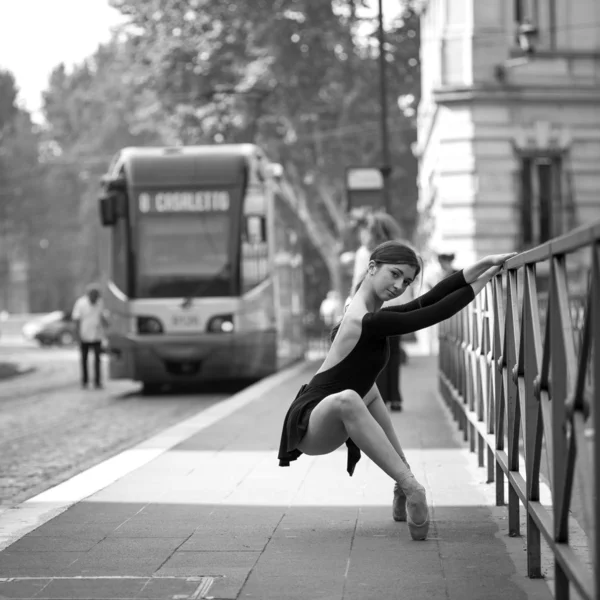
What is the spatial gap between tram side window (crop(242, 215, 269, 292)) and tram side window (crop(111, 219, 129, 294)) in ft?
5.36

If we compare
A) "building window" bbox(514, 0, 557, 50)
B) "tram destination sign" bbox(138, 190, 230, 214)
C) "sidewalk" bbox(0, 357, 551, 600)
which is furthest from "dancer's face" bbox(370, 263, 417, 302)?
"building window" bbox(514, 0, 557, 50)

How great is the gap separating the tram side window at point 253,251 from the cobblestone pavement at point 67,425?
175 centimetres

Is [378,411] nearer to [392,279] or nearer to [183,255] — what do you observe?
[392,279]

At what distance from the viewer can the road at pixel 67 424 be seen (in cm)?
1085

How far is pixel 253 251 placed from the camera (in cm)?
1972

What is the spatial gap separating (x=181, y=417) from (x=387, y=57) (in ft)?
73.2

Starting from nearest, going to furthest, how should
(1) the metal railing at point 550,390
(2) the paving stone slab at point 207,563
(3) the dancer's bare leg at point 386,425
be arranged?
(1) the metal railing at point 550,390, (2) the paving stone slab at point 207,563, (3) the dancer's bare leg at point 386,425

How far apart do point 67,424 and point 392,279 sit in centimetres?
1052

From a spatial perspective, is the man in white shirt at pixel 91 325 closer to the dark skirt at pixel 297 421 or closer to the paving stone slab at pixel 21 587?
the dark skirt at pixel 297 421

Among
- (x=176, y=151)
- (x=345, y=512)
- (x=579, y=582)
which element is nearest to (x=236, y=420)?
(x=345, y=512)

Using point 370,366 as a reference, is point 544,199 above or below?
above

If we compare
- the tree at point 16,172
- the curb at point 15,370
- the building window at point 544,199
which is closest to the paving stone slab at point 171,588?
the building window at point 544,199

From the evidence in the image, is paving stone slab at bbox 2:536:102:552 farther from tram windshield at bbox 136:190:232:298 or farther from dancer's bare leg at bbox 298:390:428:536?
tram windshield at bbox 136:190:232:298

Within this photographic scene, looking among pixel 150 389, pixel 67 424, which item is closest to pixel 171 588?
pixel 67 424
